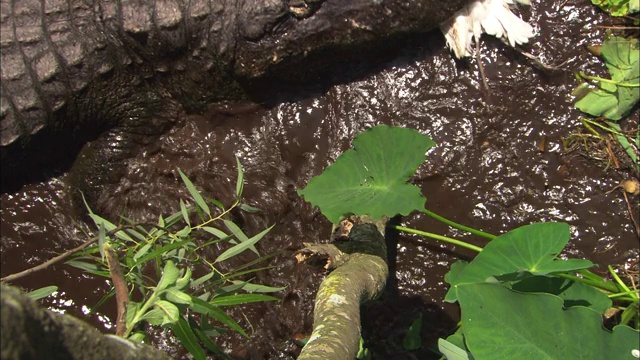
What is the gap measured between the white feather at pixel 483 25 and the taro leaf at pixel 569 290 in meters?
1.02

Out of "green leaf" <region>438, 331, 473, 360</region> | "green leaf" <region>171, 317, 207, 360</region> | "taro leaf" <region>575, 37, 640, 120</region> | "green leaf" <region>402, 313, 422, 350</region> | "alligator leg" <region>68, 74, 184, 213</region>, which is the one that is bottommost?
"green leaf" <region>402, 313, 422, 350</region>

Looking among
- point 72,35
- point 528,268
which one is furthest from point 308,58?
point 528,268

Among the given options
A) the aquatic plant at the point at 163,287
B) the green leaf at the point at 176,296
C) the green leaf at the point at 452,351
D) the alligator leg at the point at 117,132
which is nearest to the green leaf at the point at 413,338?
the green leaf at the point at 452,351

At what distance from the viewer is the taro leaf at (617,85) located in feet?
7.38

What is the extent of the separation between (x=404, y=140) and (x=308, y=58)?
0.79 meters

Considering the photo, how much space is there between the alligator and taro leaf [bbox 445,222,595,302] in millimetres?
1032

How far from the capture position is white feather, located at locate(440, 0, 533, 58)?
2354 mm

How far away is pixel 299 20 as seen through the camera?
231cm

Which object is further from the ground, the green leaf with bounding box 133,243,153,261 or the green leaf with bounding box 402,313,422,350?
the green leaf with bounding box 133,243,153,261

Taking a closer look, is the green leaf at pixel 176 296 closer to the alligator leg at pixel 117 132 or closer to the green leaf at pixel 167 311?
the green leaf at pixel 167 311

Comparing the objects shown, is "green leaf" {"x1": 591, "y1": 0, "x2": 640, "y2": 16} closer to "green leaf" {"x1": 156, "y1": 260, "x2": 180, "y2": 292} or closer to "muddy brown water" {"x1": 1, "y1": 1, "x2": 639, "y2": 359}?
"muddy brown water" {"x1": 1, "y1": 1, "x2": 639, "y2": 359}

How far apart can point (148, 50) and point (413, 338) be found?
154cm

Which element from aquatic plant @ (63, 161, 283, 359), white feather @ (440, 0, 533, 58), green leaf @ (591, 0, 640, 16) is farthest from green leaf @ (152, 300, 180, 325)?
green leaf @ (591, 0, 640, 16)

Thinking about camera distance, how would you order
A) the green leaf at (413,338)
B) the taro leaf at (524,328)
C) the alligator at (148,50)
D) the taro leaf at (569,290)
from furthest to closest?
the alligator at (148,50)
the green leaf at (413,338)
the taro leaf at (569,290)
the taro leaf at (524,328)
